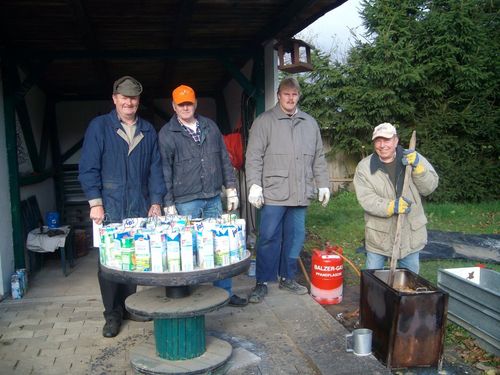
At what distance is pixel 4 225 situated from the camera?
15.5 feet

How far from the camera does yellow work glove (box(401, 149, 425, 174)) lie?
329 centimetres

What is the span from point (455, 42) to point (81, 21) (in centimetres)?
868

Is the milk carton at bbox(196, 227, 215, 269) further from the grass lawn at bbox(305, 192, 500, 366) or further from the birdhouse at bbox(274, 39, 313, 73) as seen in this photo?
the birdhouse at bbox(274, 39, 313, 73)

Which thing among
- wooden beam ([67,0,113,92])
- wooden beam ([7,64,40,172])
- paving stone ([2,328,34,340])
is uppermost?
wooden beam ([67,0,113,92])

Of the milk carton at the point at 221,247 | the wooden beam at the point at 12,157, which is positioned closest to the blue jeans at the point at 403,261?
the milk carton at the point at 221,247

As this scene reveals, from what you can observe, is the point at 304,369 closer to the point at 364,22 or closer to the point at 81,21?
the point at 81,21

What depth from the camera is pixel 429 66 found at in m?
10.4

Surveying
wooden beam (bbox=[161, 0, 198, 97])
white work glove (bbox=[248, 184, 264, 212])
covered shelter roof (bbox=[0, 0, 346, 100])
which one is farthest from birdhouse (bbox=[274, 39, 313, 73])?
white work glove (bbox=[248, 184, 264, 212])

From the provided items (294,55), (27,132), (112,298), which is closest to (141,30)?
(294,55)

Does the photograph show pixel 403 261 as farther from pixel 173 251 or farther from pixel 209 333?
pixel 173 251

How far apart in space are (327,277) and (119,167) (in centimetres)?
206

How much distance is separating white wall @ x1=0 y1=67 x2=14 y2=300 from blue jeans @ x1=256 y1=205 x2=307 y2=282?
248cm

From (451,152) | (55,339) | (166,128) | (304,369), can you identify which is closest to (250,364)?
(304,369)

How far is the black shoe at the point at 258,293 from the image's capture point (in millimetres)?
4246
